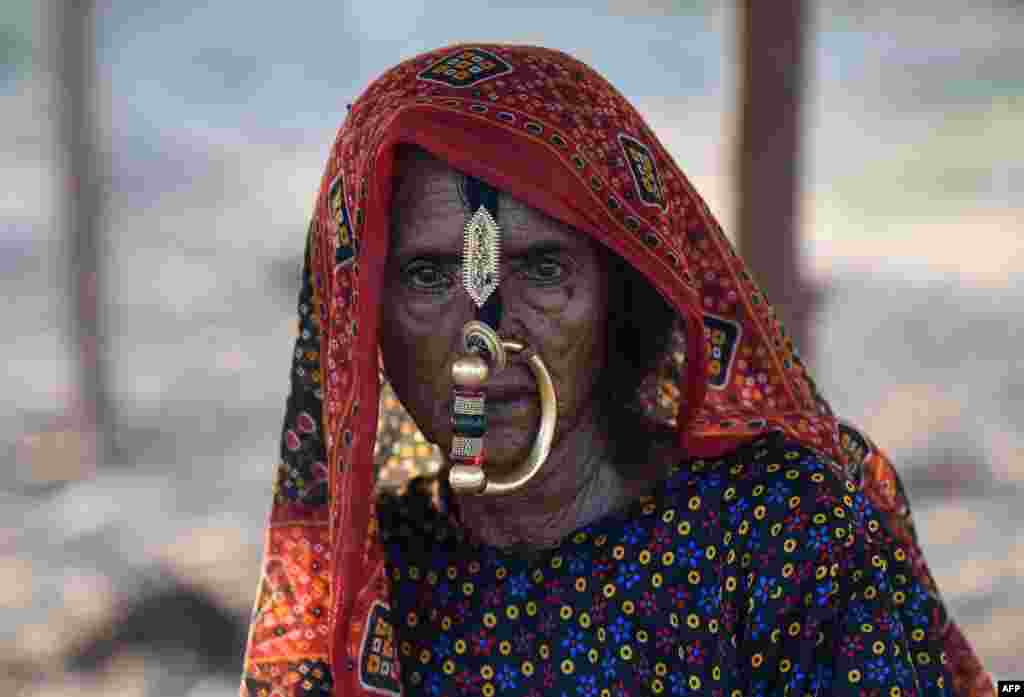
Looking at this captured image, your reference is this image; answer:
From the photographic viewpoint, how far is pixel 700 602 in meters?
2.05

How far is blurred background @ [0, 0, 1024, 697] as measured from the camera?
4848mm

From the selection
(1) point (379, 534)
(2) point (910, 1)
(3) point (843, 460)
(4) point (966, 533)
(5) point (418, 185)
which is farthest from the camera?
(2) point (910, 1)

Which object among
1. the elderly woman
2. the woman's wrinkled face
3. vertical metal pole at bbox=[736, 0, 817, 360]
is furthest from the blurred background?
the woman's wrinkled face

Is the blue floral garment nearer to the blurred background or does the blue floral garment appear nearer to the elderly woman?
the elderly woman

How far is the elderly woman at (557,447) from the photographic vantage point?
1984 millimetres

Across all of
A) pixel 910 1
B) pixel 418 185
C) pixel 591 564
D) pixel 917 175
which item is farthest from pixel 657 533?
pixel 910 1

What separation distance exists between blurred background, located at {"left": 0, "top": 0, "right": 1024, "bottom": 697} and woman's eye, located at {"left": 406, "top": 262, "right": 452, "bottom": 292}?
7.92 feet

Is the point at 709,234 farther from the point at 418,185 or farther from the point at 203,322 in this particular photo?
the point at 203,322

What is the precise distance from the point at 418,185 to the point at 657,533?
62 centimetres

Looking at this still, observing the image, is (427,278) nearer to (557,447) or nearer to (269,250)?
(557,447)

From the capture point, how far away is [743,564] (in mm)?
2037

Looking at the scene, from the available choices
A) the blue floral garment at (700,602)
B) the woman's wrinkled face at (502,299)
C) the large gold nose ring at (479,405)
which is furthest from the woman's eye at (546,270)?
the blue floral garment at (700,602)

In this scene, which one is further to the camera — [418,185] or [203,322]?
[203,322]

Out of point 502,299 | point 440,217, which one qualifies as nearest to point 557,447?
point 502,299
